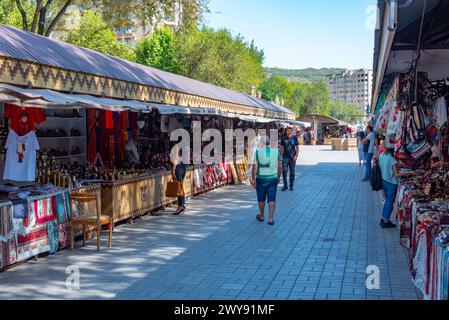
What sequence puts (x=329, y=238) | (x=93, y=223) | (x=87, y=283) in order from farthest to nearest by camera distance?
(x=329, y=238), (x=93, y=223), (x=87, y=283)

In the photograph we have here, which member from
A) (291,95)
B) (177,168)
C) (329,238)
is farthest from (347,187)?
(291,95)

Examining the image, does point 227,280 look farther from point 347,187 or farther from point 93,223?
point 347,187

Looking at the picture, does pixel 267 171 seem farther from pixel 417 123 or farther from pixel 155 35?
pixel 155 35

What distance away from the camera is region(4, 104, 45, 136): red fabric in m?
8.94

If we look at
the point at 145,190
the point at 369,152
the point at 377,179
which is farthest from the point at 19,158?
the point at 369,152

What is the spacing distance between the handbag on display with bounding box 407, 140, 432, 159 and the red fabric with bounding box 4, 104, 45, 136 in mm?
6790

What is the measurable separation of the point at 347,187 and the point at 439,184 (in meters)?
9.65

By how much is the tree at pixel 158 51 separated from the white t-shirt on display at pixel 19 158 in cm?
A: 4104

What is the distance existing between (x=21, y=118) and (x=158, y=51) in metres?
45.7

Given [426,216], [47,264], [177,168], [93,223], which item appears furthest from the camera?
[177,168]

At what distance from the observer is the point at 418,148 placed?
9891 mm

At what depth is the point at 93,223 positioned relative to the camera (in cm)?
832

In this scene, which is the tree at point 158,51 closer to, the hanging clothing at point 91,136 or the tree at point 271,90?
the tree at point 271,90

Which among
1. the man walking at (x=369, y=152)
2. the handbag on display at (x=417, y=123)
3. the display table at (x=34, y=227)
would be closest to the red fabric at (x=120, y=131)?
the display table at (x=34, y=227)
